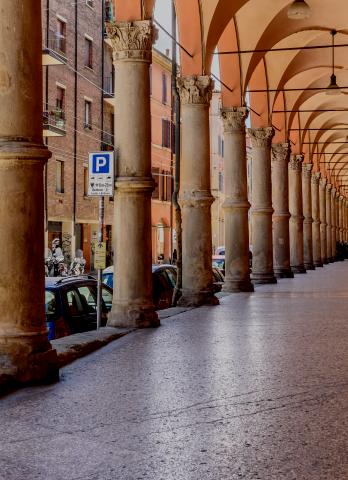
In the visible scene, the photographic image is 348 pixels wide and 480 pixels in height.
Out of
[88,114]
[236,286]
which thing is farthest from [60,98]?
[236,286]

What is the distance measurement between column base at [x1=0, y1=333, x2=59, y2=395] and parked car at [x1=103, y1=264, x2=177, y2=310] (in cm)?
820

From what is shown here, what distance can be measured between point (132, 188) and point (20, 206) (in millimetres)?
4052

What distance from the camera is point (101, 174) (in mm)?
10406

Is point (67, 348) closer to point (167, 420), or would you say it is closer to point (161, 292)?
point (167, 420)

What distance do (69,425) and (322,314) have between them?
8.42 meters

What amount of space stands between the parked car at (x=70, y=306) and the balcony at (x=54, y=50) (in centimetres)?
1917

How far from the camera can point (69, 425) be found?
523 centimetres

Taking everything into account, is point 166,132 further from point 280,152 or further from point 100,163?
point 100,163

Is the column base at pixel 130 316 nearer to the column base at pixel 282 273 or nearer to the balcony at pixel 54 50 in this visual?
the column base at pixel 282 273

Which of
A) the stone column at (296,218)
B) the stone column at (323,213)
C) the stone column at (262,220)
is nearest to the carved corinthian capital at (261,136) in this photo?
the stone column at (262,220)

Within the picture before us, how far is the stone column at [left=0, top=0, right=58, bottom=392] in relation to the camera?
21.8ft

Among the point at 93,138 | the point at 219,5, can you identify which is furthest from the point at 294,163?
the point at 219,5

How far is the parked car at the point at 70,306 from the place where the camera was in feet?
33.6

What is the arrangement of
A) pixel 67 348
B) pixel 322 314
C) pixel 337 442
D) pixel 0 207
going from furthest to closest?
1. pixel 322 314
2. pixel 67 348
3. pixel 0 207
4. pixel 337 442
